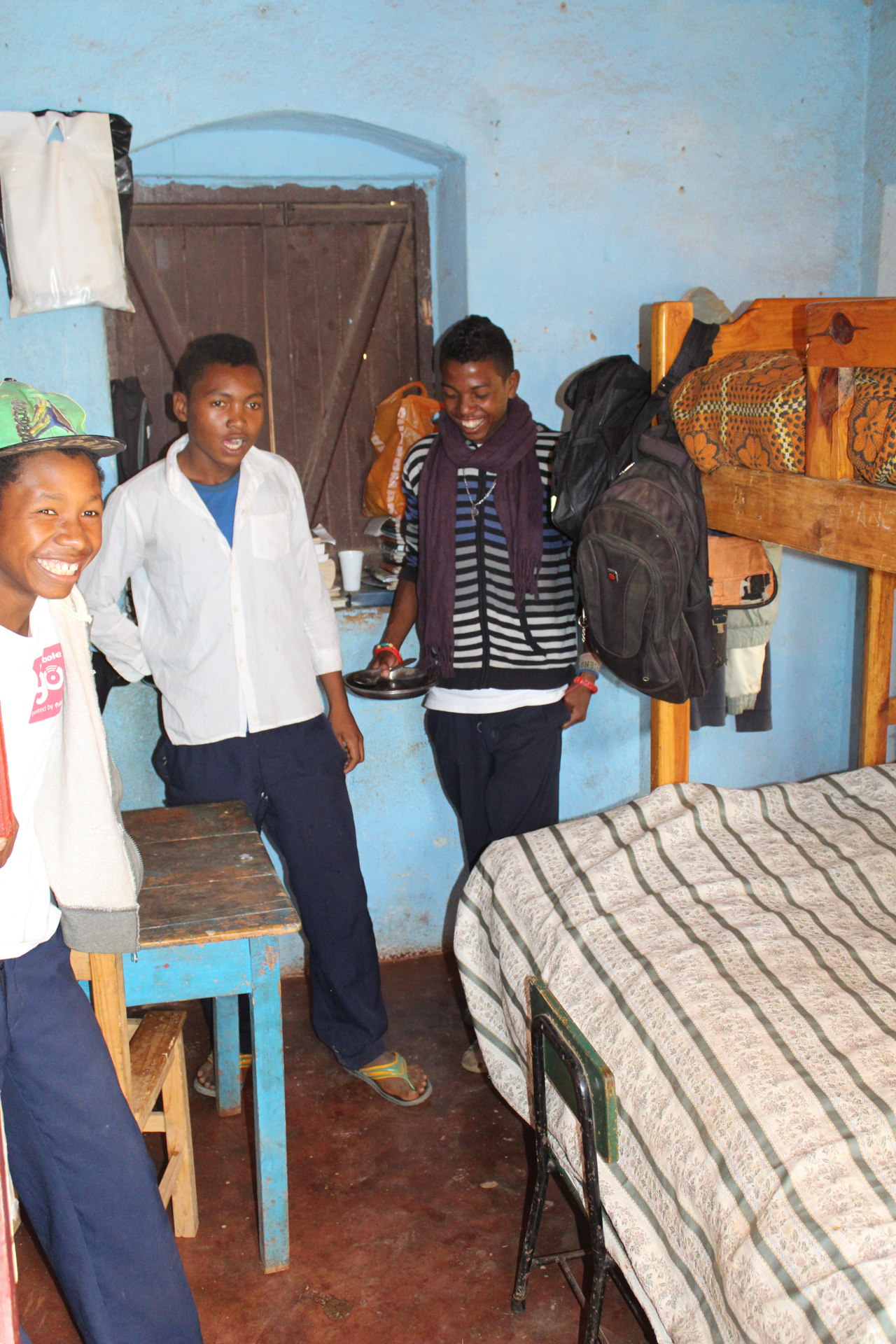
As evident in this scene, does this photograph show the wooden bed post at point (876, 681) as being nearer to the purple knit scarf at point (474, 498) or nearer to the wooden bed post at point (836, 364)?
the purple knit scarf at point (474, 498)

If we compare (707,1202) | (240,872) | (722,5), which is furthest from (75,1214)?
(722,5)

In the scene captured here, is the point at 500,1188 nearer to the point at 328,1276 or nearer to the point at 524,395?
the point at 328,1276

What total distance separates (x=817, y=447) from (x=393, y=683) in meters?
1.49

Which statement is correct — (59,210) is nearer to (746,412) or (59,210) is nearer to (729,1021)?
(746,412)

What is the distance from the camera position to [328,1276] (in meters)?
2.61

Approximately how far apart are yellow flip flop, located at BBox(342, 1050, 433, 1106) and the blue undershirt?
1.57 metres

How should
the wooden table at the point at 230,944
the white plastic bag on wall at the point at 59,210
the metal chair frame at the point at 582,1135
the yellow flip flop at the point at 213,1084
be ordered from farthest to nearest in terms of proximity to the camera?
the yellow flip flop at the point at 213,1084 → the white plastic bag on wall at the point at 59,210 → the wooden table at the point at 230,944 → the metal chair frame at the point at 582,1135

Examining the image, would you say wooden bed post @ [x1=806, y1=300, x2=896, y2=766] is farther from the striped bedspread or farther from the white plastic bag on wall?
the white plastic bag on wall

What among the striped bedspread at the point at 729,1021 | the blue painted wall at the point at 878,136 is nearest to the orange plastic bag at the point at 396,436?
the striped bedspread at the point at 729,1021

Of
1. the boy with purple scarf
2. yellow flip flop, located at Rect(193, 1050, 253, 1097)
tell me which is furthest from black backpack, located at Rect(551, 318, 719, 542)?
yellow flip flop, located at Rect(193, 1050, 253, 1097)

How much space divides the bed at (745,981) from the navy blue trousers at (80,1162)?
875mm

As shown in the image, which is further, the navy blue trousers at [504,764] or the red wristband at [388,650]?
the red wristband at [388,650]

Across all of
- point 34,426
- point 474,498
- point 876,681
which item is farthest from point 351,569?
point 34,426

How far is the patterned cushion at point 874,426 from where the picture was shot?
2.10 meters
